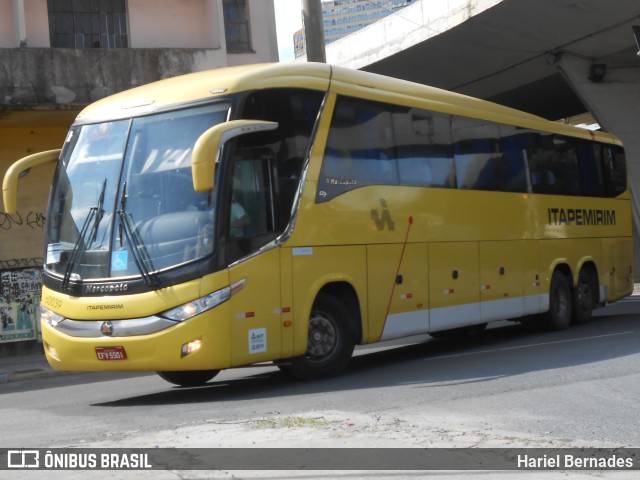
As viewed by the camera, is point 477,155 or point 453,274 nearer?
point 453,274

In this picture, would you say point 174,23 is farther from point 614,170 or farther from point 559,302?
point 559,302

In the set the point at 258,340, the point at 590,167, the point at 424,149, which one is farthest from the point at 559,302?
the point at 258,340

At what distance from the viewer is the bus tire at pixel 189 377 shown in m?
12.5

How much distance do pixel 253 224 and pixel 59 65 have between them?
10866mm

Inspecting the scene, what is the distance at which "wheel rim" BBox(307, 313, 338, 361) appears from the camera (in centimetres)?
1186

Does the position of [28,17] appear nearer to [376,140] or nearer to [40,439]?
[376,140]

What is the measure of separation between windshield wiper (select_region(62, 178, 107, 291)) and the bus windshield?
0.03 ft

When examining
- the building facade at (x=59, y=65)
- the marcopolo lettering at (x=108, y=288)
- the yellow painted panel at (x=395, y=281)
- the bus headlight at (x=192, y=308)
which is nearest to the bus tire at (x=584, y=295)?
the yellow painted panel at (x=395, y=281)

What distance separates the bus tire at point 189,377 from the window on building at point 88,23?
36.8ft

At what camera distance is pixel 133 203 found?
10859mm

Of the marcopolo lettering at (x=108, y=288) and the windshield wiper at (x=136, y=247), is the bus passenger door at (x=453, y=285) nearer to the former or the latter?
the windshield wiper at (x=136, y=247)

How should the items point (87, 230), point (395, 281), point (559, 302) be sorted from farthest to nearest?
point (559, 302), point (395, 281), point (87, 230)

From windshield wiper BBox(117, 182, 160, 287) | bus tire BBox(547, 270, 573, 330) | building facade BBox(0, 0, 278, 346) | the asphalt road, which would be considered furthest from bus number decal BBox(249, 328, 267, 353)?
building facade BBox(0, 0, 278, 346)

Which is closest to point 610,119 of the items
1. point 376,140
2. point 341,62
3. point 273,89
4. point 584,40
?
point 584,40
